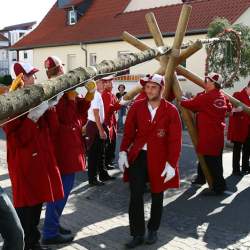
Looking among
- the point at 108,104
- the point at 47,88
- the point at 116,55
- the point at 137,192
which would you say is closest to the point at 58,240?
the point at 137,192

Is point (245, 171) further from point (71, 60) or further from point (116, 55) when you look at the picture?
point (71, 60)

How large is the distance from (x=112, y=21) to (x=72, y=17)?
194 inches

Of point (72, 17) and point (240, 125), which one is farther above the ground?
point (72, 17)

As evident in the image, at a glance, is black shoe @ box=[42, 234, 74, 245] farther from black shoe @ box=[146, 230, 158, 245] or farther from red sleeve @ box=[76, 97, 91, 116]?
red sleeve @ box=[76, 97, 91, 116]

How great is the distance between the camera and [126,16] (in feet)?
83.3

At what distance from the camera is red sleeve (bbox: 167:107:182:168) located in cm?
475

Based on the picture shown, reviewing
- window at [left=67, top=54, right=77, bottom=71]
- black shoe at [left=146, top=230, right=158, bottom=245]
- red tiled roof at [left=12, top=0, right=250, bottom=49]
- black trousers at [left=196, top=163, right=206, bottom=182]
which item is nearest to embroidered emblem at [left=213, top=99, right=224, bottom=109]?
black trousers at [left=196, top=163, right=206, bottom=182]

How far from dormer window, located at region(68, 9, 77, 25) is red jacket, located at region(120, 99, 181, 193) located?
25.9 m

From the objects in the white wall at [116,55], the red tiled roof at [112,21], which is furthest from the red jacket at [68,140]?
the red tiled roof at [112,21]

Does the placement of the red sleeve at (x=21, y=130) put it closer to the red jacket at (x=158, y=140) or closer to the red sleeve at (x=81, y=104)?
the red sleeve at (x=81, y=104)

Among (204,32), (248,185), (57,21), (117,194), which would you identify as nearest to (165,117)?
(117,194)

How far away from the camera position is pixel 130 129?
4895mm

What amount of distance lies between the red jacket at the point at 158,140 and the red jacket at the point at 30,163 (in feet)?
3.37

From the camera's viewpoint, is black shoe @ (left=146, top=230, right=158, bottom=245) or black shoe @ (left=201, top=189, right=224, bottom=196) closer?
black shoe @ (left=146, top=230, right=158, bottom=245)
